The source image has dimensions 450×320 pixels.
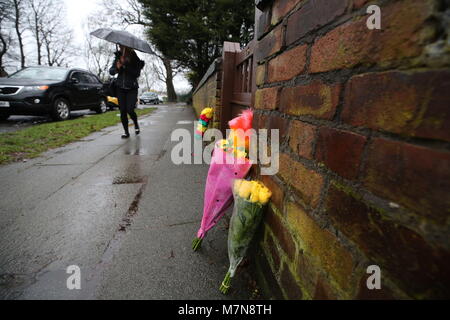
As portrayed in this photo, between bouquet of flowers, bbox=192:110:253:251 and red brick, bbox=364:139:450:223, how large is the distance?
767 mm

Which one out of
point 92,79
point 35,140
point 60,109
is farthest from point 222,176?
point 92,79

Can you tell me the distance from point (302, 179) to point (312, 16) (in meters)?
0.54

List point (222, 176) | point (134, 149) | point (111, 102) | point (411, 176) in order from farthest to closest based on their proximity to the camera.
→ point (111, 102)
point (134, 149)
point (222, 176)
point (411, 176)

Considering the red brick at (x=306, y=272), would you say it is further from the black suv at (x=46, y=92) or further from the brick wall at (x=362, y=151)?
the black suv at (x=46, y=92)

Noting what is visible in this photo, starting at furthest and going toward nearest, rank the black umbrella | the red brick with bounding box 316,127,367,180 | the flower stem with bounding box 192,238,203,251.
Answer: the black umbrella, the flower stem with bounding box 192,238,203,251, the red brick with bounding box 316,127,367,180

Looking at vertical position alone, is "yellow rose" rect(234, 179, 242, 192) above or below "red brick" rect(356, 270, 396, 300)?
above

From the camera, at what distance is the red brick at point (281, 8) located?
2.96ft

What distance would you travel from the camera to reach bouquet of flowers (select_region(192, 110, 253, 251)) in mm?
1268

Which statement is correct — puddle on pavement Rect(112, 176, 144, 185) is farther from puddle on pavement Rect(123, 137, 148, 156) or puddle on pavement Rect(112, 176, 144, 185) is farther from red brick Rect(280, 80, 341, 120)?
red brick Rect(280, 80, 341, 120)

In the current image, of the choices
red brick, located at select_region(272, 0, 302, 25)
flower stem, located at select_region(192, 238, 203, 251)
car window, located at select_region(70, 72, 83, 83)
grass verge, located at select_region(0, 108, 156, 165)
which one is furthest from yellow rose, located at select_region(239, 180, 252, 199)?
car window, located at select_region(70, 72, 83, 83)

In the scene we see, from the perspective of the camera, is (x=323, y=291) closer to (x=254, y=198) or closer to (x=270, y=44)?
(x=254, y=198)

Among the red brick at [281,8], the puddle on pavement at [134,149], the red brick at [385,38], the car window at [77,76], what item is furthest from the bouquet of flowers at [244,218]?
the car window at [77,76]

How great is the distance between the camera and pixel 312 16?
2.49ft
